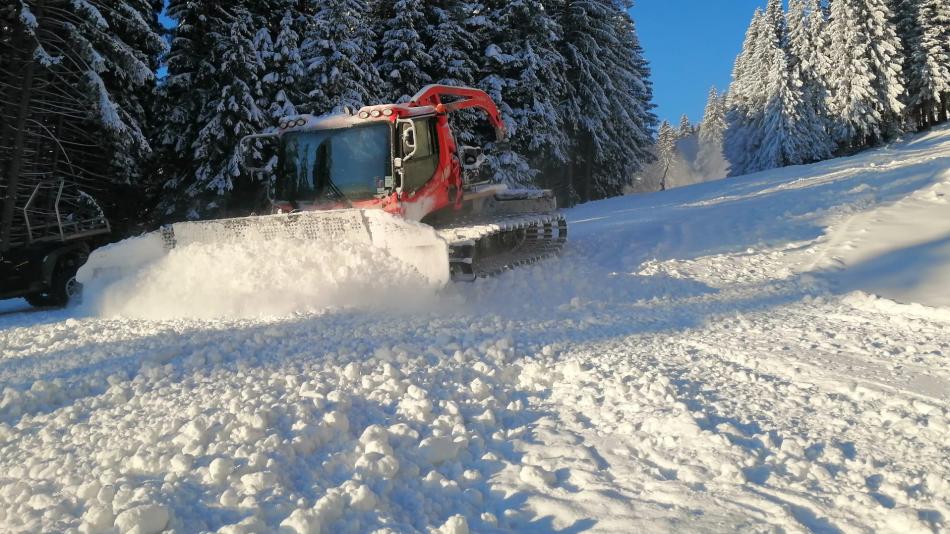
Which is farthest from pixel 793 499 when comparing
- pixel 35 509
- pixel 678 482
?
pixel 35 509

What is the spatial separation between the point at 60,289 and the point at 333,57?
9.92m

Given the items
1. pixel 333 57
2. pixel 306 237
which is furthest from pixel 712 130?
pixel 306 237

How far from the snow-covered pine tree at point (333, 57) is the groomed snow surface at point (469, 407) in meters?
10.6

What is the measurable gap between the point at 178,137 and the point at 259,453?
15.8 meters

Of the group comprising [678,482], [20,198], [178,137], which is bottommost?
[678,482]

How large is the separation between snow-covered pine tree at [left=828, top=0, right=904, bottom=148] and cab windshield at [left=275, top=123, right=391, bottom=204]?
43.7 m

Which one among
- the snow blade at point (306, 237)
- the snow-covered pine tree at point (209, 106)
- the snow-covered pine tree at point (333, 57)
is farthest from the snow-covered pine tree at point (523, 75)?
the snow blade at point (306, 237)

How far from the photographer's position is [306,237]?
7.56 metres

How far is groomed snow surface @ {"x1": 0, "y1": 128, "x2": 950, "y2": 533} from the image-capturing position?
2594 millimetres

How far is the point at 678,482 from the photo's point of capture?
9.27 feet

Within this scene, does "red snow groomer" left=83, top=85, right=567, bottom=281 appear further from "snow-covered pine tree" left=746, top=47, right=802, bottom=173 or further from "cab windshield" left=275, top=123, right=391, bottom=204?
"snow-covered pine tree" left=746, top=47, right=802, bottom=173

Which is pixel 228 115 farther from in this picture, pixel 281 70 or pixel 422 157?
pixel 422 157

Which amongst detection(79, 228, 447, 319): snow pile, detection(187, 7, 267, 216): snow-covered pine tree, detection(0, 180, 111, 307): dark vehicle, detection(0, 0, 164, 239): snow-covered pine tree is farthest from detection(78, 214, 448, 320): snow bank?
detection(187, 7, 267, 216): snow-covered pine tree

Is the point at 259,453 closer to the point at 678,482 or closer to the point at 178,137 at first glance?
the point at 678,482
